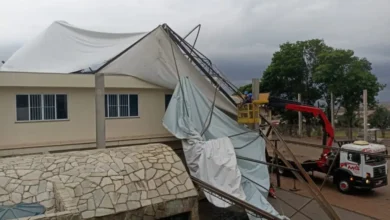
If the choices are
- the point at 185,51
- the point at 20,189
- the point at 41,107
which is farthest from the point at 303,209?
the point at 41,107

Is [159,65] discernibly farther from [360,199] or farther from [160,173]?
[360,199]

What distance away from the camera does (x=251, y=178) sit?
11.8 meters

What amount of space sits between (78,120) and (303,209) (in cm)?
860

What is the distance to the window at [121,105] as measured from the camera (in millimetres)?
13242

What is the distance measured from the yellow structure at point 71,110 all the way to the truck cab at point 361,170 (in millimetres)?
7342

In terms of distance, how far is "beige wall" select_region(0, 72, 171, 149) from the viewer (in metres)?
11.4

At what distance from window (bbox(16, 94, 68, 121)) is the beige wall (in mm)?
143

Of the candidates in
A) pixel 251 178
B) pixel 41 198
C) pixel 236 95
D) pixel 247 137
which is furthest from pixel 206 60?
pixel 41 198

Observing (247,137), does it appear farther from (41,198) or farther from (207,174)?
(41,198)

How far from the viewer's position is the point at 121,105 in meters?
13.5

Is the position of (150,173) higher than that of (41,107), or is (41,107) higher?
(41,107)

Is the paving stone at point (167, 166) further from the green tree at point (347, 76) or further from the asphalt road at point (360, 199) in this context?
the green tree at point (347, 76)

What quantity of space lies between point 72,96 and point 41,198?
197 inches

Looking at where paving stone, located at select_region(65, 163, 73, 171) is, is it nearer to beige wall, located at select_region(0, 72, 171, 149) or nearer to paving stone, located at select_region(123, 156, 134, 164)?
paving stone, located at select_region(123, 156, 134, 164)
